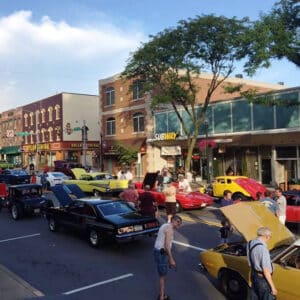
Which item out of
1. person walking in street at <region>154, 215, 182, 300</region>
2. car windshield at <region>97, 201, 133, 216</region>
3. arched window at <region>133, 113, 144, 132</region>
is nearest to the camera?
person walking in street at <region>154, 215, 182, 300</region>

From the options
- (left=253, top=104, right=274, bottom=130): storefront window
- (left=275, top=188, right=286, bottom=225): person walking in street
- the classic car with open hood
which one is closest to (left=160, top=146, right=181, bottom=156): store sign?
(left=253, top=104, right=274, bottom=130): storefront window

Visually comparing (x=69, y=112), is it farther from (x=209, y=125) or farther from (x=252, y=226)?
(x=252, y=226)

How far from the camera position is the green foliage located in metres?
38.4

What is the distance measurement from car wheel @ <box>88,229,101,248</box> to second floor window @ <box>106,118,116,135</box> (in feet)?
104

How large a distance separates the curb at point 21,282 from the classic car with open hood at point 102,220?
2792 millimetres

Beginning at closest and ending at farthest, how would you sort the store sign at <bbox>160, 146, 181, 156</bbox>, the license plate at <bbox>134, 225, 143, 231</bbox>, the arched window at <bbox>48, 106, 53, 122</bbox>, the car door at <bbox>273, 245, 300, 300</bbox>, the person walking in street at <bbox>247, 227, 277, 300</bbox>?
the person walking in street at <bbox>247, 227, 277, 300</bbox> < the car door at <bbox>273, 245, 300, 300</bbox> < the license plate at <bbox>134, 225, 143, 231</bbox> < the store sign at <bbox>160, 146, 181, 156</bbox> < the arched window at <bbox>48, 106, 53, 122</bbox>

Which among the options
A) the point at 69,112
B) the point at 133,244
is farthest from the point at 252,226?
the point at 69,112

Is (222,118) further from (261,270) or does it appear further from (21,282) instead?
(261,270)

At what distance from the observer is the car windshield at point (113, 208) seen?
11812 mm

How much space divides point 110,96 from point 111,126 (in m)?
3.28

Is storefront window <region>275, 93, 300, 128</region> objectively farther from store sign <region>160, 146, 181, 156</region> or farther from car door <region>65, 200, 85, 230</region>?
car door <region>65, 200, 85, 230</region>

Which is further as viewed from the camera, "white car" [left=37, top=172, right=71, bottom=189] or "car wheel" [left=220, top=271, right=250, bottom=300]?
"white car" [left=37, top=172, right=71, bottom=189]

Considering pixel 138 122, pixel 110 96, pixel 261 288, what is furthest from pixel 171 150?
pixel 261 288

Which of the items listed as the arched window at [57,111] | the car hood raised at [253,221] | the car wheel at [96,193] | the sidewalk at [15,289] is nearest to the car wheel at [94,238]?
the sidewalk at [15,289]
